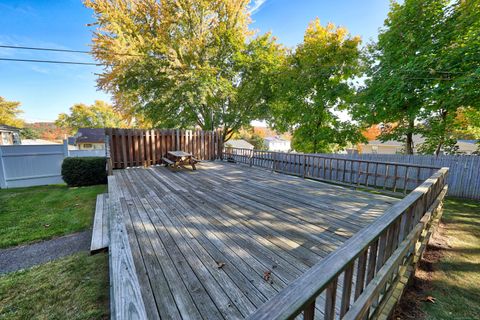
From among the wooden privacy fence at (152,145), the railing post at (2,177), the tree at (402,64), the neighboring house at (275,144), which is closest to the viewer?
the railing post at (2,177)

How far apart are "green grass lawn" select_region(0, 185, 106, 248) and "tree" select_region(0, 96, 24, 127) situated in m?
31.5

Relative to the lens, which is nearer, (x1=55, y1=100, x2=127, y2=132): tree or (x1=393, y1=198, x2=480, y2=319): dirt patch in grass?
(x1=393, y1=198, x2=480, y2=319): dirt patch in grass

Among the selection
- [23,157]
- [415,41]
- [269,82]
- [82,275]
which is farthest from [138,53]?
[415,41]

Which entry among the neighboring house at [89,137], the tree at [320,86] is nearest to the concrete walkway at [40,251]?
the tree at [320,86]

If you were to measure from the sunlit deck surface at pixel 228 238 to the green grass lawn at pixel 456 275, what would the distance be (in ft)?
3.00

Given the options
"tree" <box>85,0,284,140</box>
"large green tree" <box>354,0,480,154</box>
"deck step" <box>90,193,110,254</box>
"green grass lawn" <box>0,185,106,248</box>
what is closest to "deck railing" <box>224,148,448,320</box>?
Answer: "deck step" <box>90,193,110,254</box>

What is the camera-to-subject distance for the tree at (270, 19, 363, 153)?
1030 cm

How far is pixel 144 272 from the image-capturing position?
182 centimetres

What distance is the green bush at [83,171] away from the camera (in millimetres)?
7586

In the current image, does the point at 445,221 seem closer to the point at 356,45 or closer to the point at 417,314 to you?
the point at 417,314

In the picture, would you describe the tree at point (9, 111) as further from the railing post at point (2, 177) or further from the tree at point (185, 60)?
the railing post at point (2, 177)

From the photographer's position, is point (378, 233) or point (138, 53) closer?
point (378, 233)

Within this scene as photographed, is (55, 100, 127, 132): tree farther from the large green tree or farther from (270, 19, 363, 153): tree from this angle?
the large green tree

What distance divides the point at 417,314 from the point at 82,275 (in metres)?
3.69
